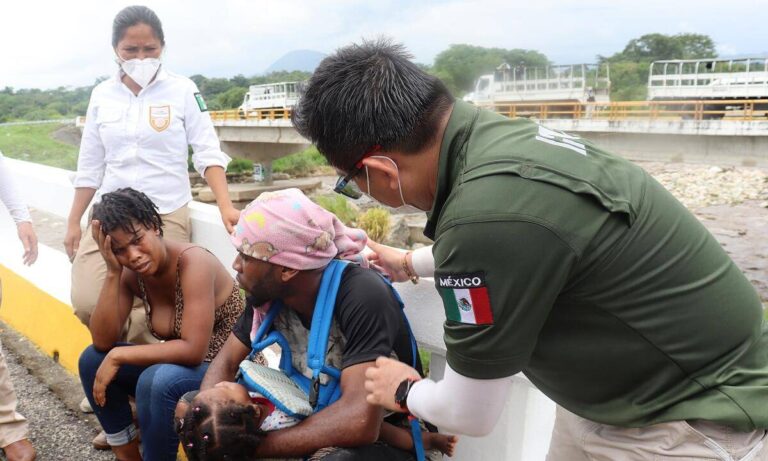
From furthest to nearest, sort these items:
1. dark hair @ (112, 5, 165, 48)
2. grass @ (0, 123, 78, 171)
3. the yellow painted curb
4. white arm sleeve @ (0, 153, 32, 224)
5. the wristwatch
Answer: grass @ (0, 123, 78, 171)
the yellow painted curb
white arm sleeve @ (0, 153, 32, 224)
dark hair @ (112, 5, 165, 48)
the wristwatch

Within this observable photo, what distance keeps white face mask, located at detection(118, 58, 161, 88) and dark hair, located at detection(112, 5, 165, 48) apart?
132 mm

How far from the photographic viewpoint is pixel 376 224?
51.7 ft

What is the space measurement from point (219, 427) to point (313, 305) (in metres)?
0.46

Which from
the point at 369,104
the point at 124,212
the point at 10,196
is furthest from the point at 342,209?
the point at 369,104

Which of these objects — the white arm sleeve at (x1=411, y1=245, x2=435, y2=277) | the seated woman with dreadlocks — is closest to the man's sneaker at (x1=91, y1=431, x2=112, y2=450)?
the seated woman with dreadlocks

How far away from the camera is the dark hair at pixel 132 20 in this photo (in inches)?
126

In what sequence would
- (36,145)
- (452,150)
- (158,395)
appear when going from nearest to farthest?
(452,150), (158,395), (36,145)

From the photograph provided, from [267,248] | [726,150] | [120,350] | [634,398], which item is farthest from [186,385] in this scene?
[726,150]

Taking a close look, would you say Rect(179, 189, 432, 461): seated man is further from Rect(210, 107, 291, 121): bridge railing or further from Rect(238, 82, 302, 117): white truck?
Rect(238, 82, 302, 117): white truck

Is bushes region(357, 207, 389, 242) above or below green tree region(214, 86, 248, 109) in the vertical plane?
below

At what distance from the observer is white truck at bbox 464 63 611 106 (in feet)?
77.9

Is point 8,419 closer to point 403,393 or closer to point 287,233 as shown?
point 287,233

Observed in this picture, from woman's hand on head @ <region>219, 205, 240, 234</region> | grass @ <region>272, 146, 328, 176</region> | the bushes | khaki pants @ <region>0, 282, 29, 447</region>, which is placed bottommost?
grass @ <region>272, 146, 328, 176</region>

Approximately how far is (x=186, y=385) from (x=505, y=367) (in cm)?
150
